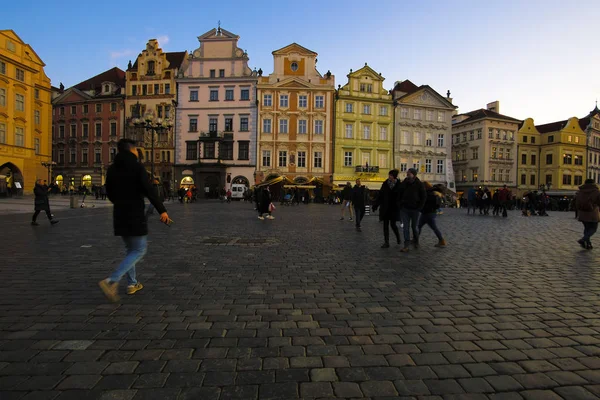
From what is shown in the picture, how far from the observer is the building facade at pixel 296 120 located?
160ft

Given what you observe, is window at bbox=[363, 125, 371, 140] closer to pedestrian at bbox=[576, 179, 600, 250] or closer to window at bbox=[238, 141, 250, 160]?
window at bbox=[238, 141, 250, 160]

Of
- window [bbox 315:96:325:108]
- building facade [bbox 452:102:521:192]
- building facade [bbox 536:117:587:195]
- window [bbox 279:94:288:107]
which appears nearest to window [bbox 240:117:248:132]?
window [bbox 279:94:288:107]

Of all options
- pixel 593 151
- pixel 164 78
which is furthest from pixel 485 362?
pixel 593 151

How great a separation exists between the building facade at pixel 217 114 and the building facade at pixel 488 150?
34984mm

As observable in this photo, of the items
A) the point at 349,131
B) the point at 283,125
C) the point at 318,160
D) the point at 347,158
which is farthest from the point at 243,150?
the point at 349,131

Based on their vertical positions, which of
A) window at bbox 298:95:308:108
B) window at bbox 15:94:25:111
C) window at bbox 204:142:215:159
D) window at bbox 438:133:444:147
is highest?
window at bbox 298:95:308:108

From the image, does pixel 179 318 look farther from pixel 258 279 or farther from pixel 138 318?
pixel 258 279

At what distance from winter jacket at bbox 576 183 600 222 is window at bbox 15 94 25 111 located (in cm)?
4817

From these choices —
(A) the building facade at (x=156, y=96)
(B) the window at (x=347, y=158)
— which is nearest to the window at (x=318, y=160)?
(B) the window at (x=347, y=158)

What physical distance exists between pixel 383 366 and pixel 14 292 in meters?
4.46

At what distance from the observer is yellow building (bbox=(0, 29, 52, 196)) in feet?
127

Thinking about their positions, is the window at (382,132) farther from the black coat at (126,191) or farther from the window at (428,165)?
the black coat at (126,191)

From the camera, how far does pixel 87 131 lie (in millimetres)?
54344

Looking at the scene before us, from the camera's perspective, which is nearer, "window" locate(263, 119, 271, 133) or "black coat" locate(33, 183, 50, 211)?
"black coat" locate(33, 183, 50, 211)
